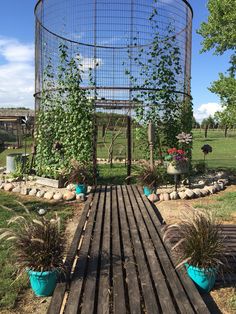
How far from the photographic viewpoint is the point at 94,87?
796 centimetres

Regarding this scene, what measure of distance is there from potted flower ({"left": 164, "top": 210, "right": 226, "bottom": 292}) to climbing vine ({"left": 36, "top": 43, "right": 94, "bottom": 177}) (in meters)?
4.91

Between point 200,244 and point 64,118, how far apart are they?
5668mm

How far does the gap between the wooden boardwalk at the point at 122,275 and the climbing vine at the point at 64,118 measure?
3.29m

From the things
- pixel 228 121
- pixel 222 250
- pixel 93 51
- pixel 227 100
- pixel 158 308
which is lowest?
pixel 158 308

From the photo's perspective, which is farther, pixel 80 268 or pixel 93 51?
pixel 93 51

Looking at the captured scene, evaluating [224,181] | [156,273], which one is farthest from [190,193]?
[156,273]

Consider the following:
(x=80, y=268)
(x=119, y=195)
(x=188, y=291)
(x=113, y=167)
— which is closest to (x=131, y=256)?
(x=80, y=268)

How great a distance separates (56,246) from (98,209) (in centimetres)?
247

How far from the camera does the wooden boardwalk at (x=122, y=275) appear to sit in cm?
257

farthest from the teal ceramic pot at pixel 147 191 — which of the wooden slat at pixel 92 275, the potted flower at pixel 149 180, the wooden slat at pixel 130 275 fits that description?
the wooden slat at pixel 92 275

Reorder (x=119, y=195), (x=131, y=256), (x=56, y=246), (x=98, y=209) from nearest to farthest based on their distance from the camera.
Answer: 1. (x=56, y=246)
2. (x=131, y=256)
3. (x=98, y=209)
4. (x=119, y=195)

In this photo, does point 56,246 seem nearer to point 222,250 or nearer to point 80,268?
point 80,268

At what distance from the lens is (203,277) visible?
3.04m

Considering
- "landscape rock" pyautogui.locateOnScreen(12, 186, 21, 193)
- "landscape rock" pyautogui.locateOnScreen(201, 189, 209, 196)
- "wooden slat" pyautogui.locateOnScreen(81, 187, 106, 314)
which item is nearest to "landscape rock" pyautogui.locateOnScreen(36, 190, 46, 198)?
"landscape rock" pyautogui.locateOnScreen(12, 186, 21, 193)
